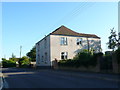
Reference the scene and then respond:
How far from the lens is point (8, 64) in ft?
231

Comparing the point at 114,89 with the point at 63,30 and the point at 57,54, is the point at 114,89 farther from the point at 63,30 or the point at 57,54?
the point at 63,30

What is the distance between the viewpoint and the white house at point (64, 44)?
113 feet

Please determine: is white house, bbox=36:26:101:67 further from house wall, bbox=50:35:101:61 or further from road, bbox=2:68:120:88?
road, bbox=2:68:120:88

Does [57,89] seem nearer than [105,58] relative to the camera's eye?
Yes

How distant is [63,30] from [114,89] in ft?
94.9

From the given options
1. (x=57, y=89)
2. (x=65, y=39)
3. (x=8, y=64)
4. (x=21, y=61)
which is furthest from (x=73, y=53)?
(x=8, y=64)

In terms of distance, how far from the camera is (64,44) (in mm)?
35656

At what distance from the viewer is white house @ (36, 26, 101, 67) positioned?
34.5 m

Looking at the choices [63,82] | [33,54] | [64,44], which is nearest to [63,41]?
[64,44]

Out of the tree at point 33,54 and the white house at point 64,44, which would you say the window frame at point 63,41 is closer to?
the white house at point 64,44

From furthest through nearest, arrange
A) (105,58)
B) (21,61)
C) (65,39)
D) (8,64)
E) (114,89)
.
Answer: (8,64), (21,61), (65,39), (105,58), (114,89)

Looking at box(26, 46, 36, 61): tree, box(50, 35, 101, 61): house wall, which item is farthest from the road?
box(26, 46, 36, 61): tree

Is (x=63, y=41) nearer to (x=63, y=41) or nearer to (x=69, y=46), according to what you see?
(x=63, y=41)

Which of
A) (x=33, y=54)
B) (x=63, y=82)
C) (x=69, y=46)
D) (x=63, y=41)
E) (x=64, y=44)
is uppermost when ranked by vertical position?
(x=63, y=41)
